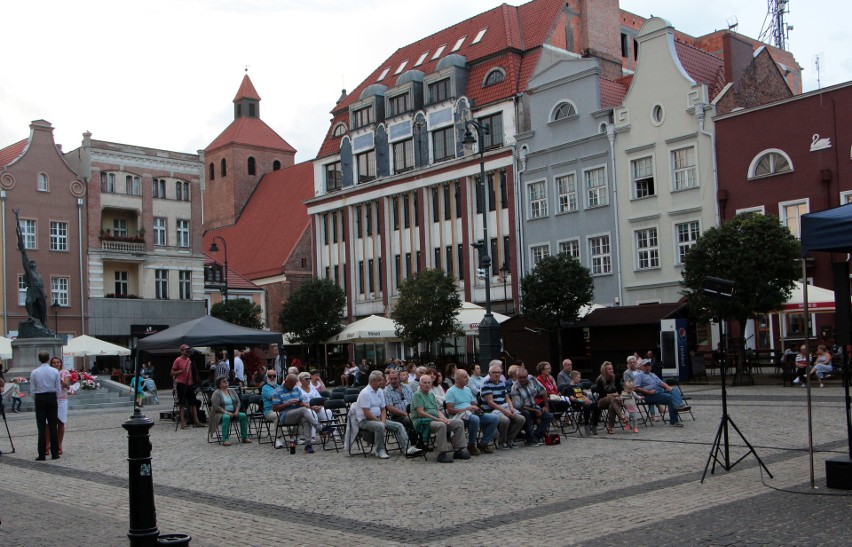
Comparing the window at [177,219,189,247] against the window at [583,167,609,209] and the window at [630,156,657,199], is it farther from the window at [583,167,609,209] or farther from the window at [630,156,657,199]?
the window at [630,156,657,199]

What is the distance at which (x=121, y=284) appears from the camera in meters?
57.1

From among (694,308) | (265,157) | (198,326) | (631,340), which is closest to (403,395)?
(198,326)

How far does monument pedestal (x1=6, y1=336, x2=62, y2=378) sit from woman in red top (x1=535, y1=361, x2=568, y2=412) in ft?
73.5

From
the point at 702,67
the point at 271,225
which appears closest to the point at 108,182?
the point at 271,225

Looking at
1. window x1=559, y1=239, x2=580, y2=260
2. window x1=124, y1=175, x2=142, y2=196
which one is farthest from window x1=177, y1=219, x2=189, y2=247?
window x1=559, y1=239, x2=580, y2=260

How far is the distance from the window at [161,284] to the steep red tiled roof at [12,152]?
1014 centimetres

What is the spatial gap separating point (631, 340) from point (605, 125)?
39.8ft

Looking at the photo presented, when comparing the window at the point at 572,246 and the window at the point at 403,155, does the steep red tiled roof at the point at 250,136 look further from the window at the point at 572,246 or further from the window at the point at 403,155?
the window at the point at 572,246

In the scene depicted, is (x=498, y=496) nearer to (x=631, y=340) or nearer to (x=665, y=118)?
(x=631, y=340)

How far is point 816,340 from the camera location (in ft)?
112

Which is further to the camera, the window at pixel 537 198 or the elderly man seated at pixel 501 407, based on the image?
the window at pixel 537 198

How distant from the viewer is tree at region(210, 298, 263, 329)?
53.3 m

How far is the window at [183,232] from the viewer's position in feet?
195

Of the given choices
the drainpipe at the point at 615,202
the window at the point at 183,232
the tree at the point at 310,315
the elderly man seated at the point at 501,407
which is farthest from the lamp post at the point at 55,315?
the elderly man seated at the point at 501,407
